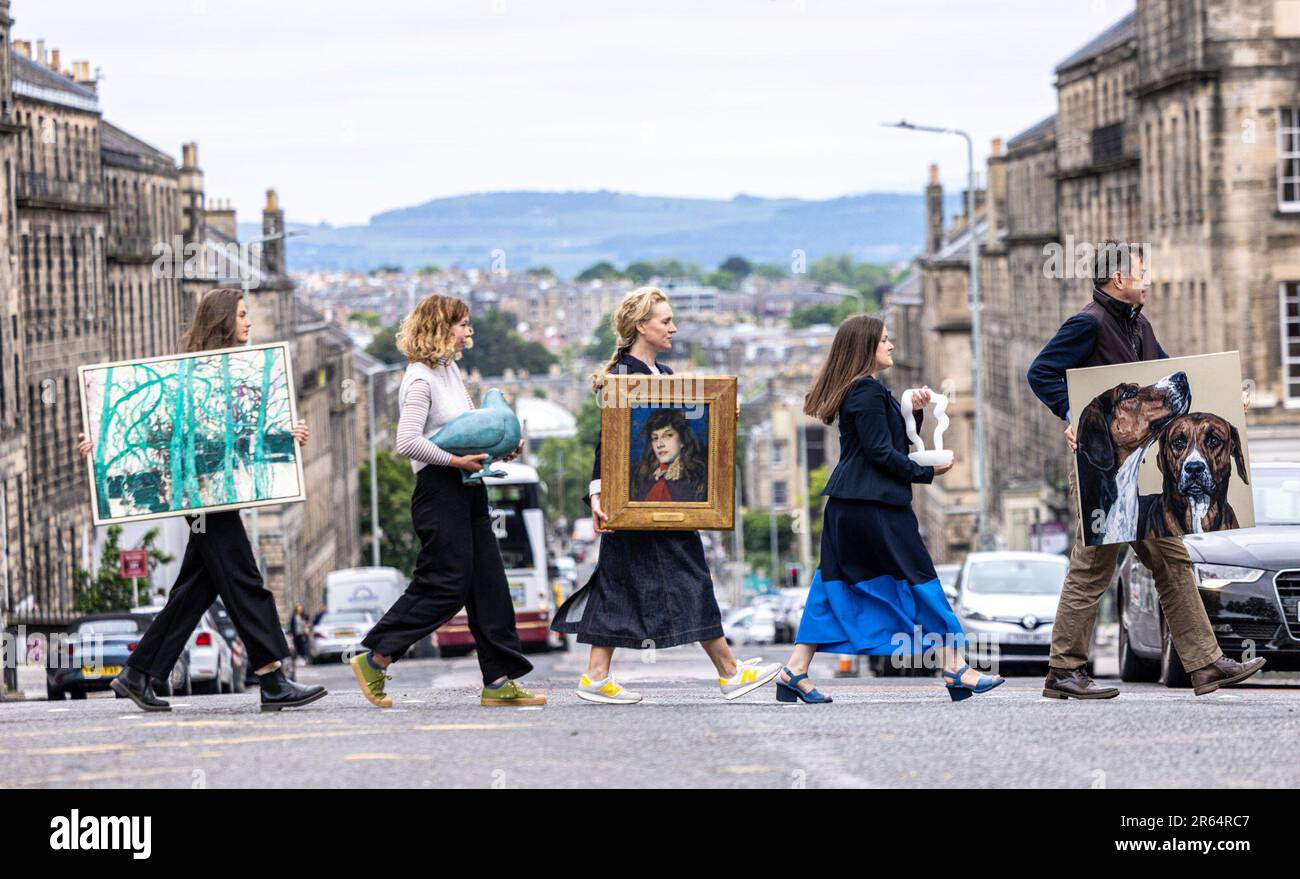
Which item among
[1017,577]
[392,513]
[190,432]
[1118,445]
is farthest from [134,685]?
[392,513]

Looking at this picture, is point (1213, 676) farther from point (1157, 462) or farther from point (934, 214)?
point (934, 214)

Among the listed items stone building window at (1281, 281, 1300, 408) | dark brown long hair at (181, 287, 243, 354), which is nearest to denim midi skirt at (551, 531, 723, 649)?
dark brown long hair at (181, 287, 243, 354)

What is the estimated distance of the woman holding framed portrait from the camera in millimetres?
13242

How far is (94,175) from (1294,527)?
57.6 m

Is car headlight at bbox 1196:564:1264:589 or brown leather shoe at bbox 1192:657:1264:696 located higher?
car headlight at bbox 1196:564:1264:589

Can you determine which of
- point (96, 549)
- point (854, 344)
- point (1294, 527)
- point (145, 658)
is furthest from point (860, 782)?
point (96, 549)

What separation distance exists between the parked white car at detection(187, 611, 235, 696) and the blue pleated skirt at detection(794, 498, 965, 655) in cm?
1579

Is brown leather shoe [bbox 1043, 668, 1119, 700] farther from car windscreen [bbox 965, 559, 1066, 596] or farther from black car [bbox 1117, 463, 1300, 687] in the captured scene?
car windscreen [bbox 965, 559, 1066, 596]

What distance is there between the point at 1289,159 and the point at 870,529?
A: 3896cm

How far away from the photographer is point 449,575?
1312 cm

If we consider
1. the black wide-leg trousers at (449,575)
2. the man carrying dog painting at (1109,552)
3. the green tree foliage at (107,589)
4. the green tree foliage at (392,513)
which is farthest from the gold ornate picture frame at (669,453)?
the green tree foliage at (392,513)

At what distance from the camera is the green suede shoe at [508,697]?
13570 millimetres

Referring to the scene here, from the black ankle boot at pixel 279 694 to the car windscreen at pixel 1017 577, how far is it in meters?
16.7
